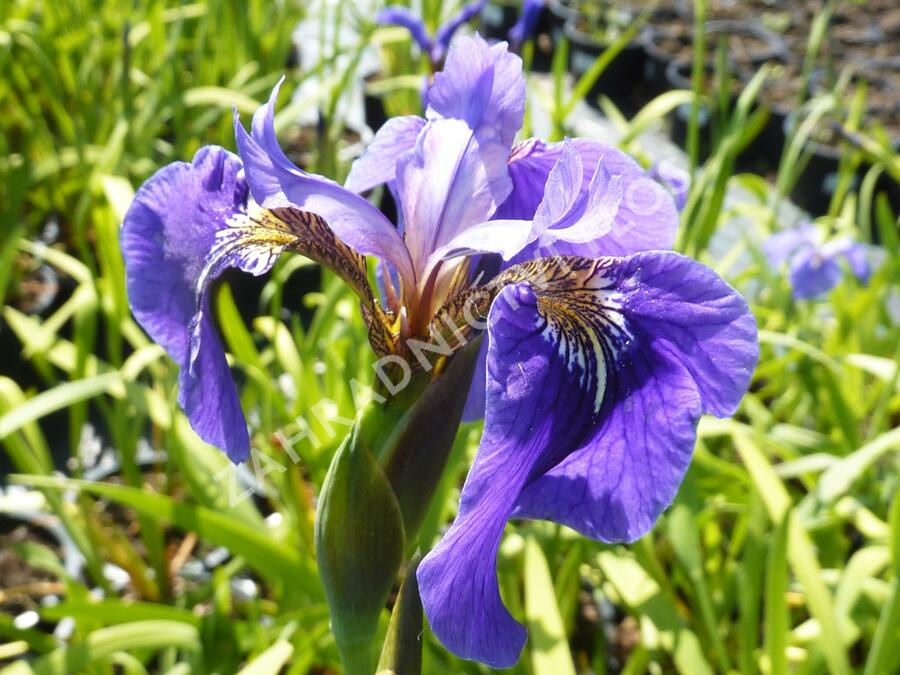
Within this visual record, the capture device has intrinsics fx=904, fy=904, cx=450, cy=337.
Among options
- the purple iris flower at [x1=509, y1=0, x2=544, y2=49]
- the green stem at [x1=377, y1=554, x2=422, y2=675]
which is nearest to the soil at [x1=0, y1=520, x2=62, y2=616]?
the green stem at [x1=377, y1=554, x2=422, y2=675]

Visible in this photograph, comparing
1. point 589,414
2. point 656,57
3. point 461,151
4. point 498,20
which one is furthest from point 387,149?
point 498,20

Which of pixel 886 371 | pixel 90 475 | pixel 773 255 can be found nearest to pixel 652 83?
pixel 773 255

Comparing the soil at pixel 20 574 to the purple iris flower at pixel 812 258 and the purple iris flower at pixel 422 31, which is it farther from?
the purple iris flower at pixel 812 258

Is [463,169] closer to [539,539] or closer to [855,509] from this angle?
[539,539]

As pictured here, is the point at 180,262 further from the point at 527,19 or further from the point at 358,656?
the point at 527,19

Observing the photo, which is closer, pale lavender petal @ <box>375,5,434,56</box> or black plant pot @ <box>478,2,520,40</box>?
pale lavender petal @ <box>375,5,434,56</box>

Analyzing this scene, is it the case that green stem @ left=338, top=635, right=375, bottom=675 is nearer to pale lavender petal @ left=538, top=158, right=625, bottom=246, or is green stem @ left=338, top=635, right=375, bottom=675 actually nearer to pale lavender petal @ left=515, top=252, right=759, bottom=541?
pale lavender petal @ left=515, top=252, right=759, bottom=541
